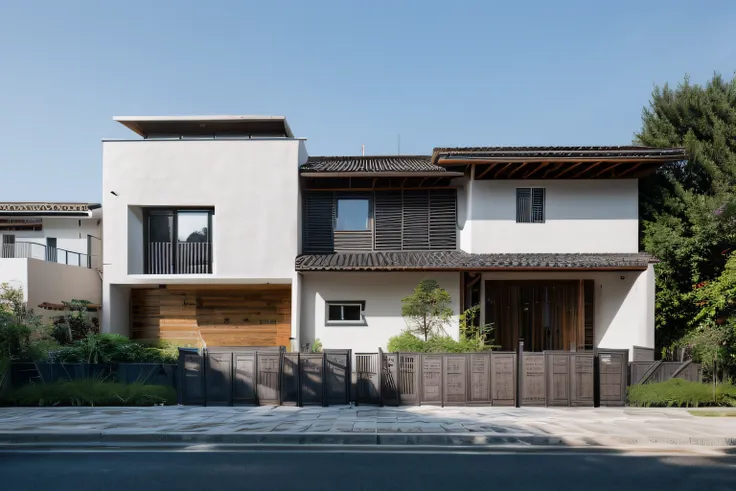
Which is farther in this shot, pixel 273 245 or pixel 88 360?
pixel 273 245

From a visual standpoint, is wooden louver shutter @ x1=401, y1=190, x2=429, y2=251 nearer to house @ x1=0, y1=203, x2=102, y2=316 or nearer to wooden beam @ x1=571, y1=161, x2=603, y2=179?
wooden beam @ x1=571, y1=161, x2=603, y2=179

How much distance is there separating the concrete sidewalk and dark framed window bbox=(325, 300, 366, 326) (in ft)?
16.4

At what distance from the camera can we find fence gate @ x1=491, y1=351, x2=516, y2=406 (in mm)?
13625

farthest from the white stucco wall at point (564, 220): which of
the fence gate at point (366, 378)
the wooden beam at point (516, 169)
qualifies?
the fence gate at point (366, 378)

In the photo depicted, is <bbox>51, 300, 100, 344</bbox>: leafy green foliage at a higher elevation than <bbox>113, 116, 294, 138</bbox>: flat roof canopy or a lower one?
lower

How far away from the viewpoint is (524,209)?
58.5ft

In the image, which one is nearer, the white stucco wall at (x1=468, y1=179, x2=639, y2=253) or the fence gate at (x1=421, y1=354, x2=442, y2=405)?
the fence gate at (x1=421, y1=354, x2=442, y2=405)

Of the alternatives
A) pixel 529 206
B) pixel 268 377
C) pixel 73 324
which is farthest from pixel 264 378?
pixel 529 206

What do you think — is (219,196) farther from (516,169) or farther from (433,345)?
(516,169)

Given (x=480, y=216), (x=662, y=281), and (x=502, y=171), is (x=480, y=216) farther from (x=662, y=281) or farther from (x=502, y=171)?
(x=662, y=281)

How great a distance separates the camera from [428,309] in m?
16.3

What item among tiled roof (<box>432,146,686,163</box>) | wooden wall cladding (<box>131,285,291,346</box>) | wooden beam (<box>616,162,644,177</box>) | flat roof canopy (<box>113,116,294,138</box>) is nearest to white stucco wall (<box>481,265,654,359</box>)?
wooden beam (<box>616,162,644,177</box>)

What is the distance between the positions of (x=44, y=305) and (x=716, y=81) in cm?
2409

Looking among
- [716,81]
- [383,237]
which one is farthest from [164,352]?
[716,81]
